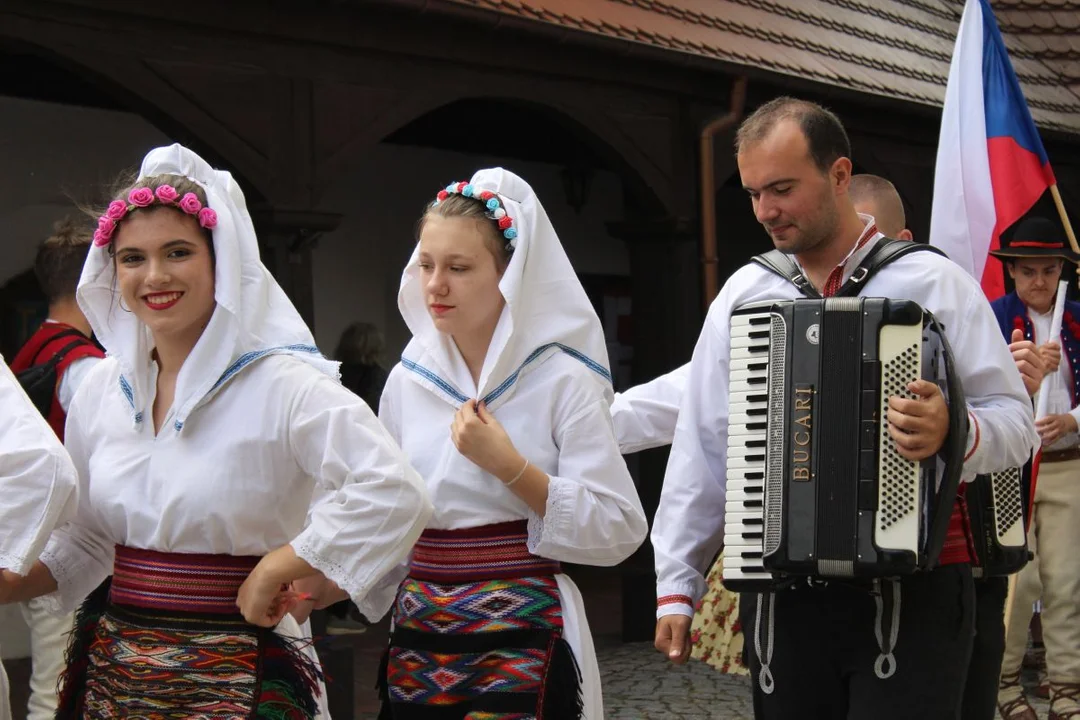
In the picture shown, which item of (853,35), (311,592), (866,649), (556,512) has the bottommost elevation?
(866,649)

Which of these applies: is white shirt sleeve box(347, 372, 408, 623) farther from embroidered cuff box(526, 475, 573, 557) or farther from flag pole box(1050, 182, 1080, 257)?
flag pole box(1050, 182, 1080, 257)

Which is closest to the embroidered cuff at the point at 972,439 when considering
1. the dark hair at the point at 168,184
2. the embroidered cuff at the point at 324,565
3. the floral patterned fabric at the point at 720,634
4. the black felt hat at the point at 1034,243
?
the floral patterned fabric at the point at 720,634

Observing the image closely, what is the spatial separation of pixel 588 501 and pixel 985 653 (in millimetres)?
983

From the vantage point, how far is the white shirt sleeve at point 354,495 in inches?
109

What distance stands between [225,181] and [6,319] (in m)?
5.30

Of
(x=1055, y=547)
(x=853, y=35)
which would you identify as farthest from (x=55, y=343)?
(x=853, y=35)

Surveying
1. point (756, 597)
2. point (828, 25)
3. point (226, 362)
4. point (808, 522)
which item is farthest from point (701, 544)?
point (828, 25)

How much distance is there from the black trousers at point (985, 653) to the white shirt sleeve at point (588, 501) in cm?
79

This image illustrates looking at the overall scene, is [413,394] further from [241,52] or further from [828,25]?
[828,25]

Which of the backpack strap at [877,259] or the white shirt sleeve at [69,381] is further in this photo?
the white shirt sleeve at [69,381]

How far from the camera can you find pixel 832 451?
2.94m

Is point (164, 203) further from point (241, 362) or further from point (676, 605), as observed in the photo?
point (676, 605)

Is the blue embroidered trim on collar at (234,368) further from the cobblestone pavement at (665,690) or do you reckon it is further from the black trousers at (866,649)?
the cobblestone pavement at (665,690)

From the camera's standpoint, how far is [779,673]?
313 cm
